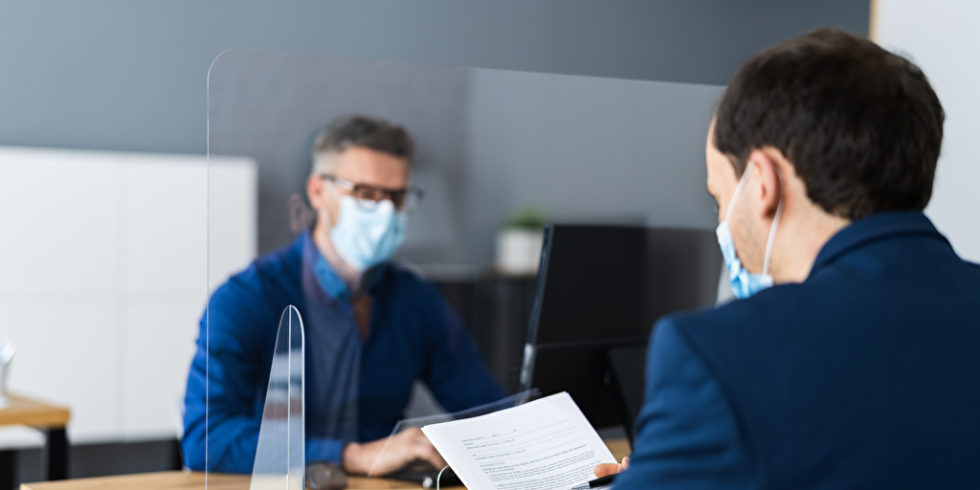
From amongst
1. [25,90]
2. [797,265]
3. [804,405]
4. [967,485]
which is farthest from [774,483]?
[25,90]

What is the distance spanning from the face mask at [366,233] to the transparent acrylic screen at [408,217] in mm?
20

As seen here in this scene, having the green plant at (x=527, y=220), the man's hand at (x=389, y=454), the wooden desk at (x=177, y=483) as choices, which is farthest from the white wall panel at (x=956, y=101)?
the man's hand at (x=389, y=454)

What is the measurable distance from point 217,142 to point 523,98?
58 centimetres

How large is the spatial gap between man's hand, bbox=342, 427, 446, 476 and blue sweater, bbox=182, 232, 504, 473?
0.7 inches

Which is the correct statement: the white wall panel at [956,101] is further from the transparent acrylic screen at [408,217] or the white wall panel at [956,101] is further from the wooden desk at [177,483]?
the wooden desk at [177,483]

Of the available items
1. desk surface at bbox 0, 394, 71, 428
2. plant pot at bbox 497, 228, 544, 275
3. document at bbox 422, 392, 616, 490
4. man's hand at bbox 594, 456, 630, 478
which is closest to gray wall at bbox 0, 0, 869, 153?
desk surface at bbox 0, 394, 71, 428

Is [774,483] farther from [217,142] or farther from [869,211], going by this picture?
[217,142]

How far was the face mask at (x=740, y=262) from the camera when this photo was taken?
99 centimetres

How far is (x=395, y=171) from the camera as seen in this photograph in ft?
5.14

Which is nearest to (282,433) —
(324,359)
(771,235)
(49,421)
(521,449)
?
(324,359)

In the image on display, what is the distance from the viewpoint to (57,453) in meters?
2.87

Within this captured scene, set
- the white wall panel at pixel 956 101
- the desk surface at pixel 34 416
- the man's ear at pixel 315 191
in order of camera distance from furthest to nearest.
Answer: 1. the desk surface at pixel 34 416
2. the white wall panel at pixel 956 101
3. the man's ear at pixel 315 191

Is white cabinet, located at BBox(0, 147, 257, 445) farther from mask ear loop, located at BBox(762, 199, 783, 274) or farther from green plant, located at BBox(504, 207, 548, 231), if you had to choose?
mask ear loop, located at BBox(762, 199, 783, 274)

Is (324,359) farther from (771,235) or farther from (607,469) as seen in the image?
(771,235)
